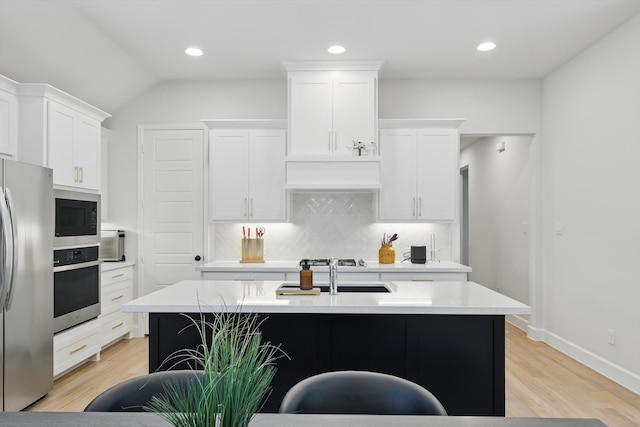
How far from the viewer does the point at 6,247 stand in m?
2.42

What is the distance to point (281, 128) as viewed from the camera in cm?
427

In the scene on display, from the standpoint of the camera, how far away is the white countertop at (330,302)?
2.04m

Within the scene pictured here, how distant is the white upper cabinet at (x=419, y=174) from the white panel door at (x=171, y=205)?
2000 millimetres

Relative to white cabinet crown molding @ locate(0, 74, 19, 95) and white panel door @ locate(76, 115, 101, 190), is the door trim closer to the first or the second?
white panel door @ locate(76, 115, 101, 190)

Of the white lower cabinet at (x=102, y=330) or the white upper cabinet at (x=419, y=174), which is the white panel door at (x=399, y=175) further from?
the white lower cabinet at (x=102, y=330)

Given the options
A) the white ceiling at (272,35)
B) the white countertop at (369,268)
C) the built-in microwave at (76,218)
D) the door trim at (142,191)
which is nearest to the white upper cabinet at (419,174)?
the white countertop at (369,268)

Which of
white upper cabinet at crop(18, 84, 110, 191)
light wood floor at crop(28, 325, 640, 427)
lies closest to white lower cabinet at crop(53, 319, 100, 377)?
light wood floor at crop(28, 325, 640, 427)

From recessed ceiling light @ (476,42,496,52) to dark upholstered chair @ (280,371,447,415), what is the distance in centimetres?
337

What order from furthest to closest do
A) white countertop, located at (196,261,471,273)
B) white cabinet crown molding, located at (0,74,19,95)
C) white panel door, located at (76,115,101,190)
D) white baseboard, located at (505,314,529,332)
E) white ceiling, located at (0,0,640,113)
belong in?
1. white baseboard, located at (505,314,529,332)
2. white countertop, located at (196,261,471,273)
3. white panel door, located at (76,115,101,190)
4. white ceiling, located at (0,0,640,113)
5. white cabinet crown molding, located at (0,74,19,95)

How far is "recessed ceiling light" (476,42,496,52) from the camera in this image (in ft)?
12.2

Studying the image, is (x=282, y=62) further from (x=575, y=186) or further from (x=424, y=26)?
(x=575, y=186)

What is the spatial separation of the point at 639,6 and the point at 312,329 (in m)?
3.26

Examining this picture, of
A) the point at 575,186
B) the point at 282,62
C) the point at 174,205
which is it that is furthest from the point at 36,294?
the point at 575,186

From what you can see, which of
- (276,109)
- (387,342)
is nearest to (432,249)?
(276,109)
